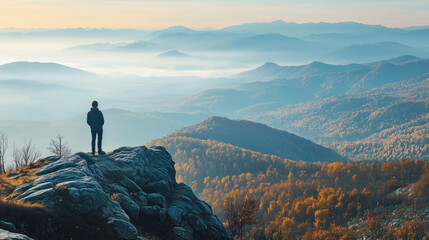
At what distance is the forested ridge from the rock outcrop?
21.0 m

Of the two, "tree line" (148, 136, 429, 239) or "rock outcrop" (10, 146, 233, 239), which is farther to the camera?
"tree line" (148, 136, 429, 239)

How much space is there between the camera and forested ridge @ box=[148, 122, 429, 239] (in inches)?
3061

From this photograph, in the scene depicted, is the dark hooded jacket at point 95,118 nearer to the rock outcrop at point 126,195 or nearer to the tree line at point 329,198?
the rock outcrop at point 126,195

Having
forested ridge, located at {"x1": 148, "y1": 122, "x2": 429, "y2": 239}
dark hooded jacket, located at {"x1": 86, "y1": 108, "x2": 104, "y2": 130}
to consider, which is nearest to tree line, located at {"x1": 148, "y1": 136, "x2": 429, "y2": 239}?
forested ridge, located at {"x1": 148, "y1": 122, "x2": 429, "y2": 239}

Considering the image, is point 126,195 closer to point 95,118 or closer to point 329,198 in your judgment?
point 95,118

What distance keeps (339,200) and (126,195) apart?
315 feet

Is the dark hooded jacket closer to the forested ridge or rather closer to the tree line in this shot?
the tree line

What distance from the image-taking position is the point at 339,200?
107 m

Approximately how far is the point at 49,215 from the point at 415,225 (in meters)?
72.9

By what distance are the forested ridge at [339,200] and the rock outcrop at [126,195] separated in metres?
21.0

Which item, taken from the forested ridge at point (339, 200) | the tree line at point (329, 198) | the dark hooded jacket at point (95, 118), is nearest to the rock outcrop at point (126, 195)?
the dark hooded jacket at point (95, 118)

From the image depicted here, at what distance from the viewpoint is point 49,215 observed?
59.8ft

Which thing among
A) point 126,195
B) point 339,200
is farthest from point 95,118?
point 339,200

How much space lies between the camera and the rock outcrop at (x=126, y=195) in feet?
67.3
